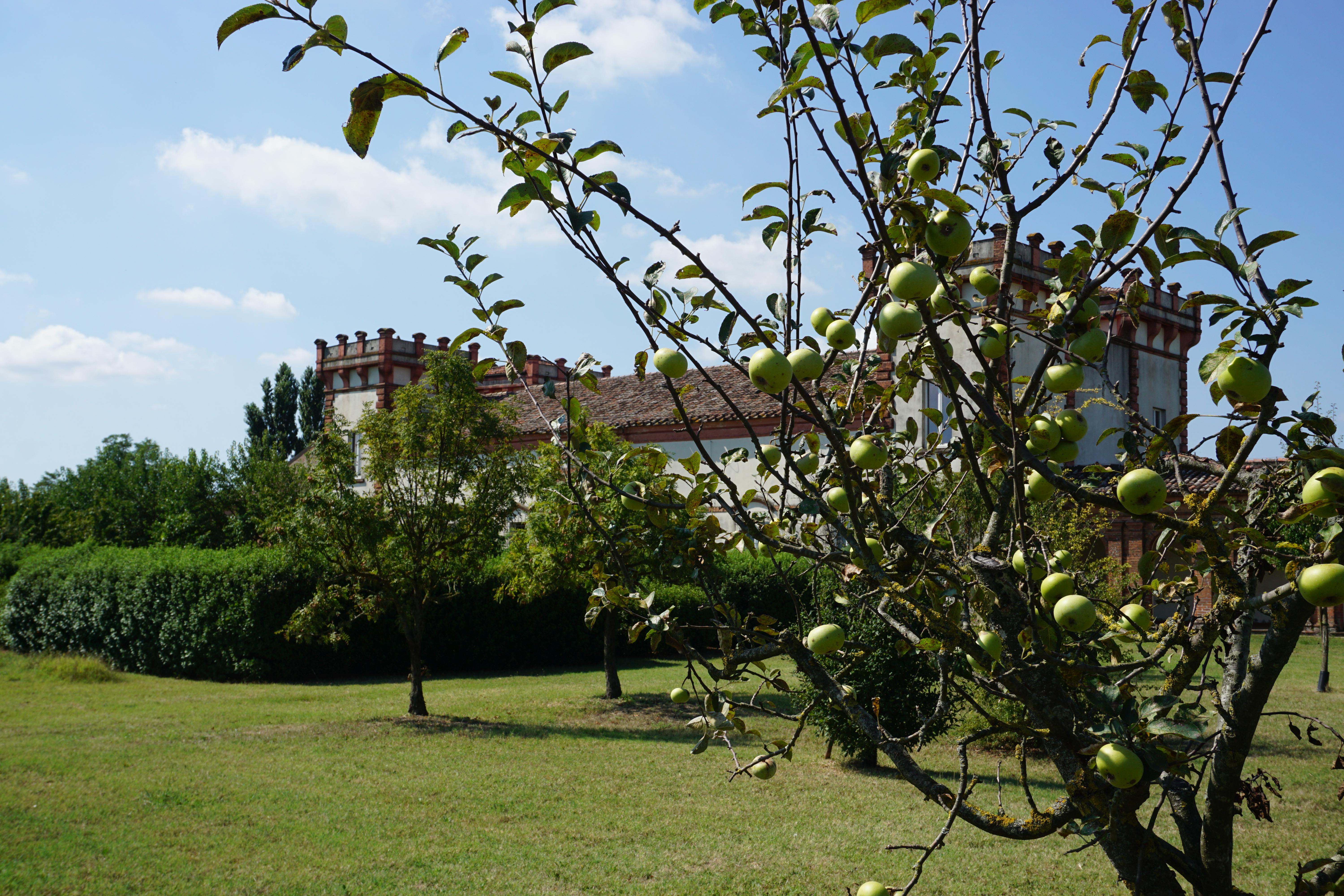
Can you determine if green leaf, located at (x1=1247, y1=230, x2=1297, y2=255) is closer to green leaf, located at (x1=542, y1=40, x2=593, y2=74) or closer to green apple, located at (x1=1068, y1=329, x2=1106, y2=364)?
green apple, located at (x1=1068, y1=329, x2=1106, y2=364)

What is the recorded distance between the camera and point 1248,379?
1461mm

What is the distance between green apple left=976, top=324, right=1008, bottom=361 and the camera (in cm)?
177

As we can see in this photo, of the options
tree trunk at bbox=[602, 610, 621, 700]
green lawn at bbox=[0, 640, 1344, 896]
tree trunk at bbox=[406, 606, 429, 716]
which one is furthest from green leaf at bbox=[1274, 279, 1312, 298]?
tree trunk at bbox=[602, 610, 621, 700]

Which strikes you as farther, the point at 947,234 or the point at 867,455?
the point at 867,455

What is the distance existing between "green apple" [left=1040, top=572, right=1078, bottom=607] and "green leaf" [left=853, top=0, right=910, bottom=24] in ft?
3.40

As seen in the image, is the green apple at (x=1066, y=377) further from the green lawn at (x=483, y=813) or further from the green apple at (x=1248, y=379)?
the green lawn at (x=483, y=813)

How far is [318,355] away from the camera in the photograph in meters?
28.1

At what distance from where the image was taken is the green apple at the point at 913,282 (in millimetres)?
1483

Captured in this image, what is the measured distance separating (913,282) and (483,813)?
6046 millimetres

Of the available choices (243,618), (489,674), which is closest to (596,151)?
(243,618)

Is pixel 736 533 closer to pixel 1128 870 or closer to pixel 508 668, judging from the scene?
pixel 1128 870

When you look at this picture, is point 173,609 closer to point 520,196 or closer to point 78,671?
point 78,671

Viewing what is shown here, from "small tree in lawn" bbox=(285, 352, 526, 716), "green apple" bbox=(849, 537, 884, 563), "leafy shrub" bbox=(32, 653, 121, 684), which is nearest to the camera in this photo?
"green apple" bbox=(849, 537, 884, 563)

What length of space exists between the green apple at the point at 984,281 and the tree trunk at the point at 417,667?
9749 mm
